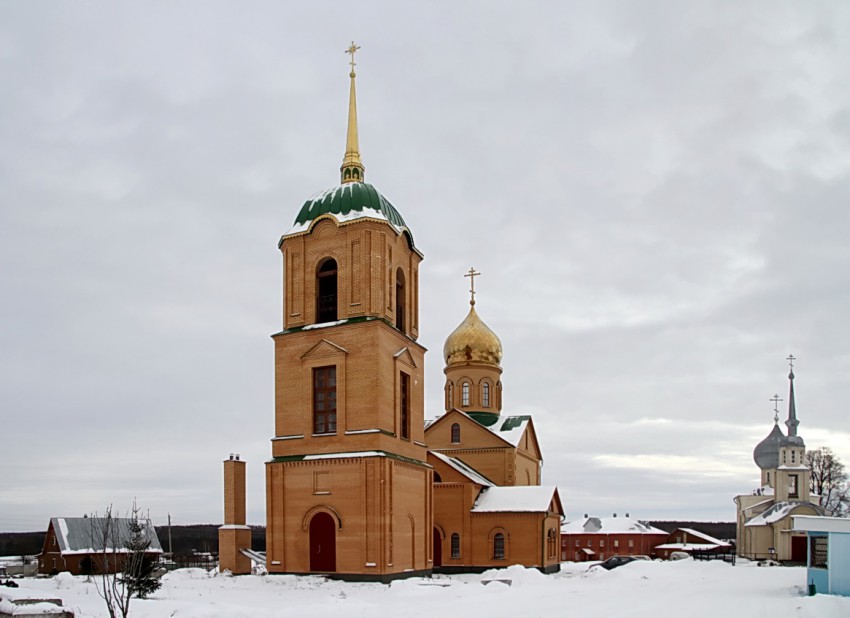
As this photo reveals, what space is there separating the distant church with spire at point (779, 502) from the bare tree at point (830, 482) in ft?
23.4

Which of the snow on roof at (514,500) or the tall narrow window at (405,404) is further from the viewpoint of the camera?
the snow on roof at (514,500)

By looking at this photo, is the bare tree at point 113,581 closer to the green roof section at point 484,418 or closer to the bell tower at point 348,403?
the bell tower at point 348,403

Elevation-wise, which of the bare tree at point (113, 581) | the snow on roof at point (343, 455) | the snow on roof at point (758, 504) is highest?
the snow on roof at point (343, 455)

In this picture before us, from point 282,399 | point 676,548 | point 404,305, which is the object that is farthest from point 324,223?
point 676,548

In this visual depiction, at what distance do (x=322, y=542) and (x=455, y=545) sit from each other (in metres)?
10.2

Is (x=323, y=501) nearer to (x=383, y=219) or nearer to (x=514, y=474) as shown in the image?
(x=383, y=219)

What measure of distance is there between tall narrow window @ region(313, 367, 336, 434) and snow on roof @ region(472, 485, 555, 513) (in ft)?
35.3

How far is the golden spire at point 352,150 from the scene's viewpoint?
115ft

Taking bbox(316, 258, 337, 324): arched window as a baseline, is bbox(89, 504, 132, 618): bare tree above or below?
below

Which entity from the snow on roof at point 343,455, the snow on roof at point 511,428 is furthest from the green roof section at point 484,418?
the snow on roof at point 343,455

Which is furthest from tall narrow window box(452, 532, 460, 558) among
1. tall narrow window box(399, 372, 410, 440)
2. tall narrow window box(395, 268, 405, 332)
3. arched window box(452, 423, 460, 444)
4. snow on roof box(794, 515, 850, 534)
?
snow on roof box(794, 515, 850, 534)

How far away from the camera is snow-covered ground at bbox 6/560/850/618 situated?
816 inches

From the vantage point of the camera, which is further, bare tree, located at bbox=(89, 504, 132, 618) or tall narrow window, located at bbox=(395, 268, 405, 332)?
tall narrow window, located at bbox=(395, 268, 405, 332)

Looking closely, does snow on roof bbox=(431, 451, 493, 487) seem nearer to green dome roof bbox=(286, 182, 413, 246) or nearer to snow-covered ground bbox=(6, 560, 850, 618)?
snow-covered ground bbox=(6, 560, 850, 618)
